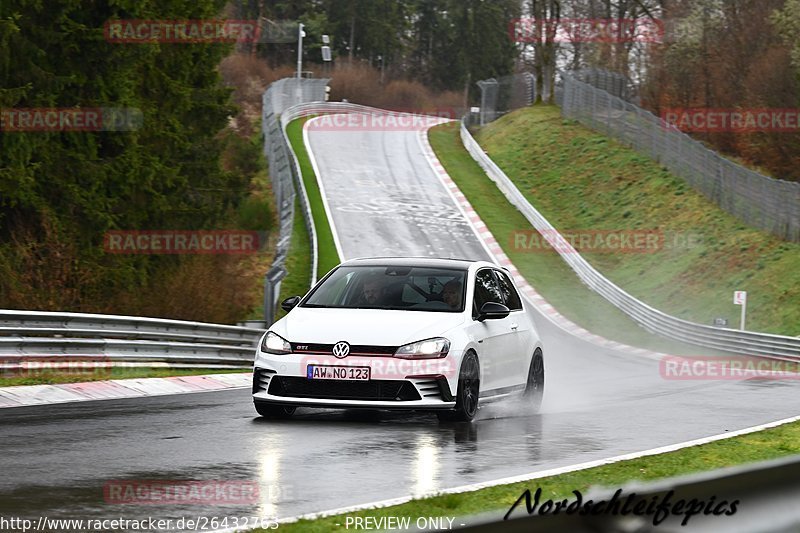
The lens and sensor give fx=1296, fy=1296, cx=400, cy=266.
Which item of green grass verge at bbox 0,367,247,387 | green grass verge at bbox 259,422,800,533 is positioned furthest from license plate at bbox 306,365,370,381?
green grass verge at bbox 0,367,247,387

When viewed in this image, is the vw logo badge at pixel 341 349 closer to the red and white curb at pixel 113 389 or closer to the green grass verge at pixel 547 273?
the red and white curb at pixel 113 389

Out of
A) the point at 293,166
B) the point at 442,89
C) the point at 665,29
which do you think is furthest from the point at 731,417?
the point at 442,89

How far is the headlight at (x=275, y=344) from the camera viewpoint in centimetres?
1180

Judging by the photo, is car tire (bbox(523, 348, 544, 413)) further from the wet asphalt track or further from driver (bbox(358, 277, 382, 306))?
driver (bbox(358, 277, 382, 306))

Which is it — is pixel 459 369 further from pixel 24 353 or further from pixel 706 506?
pixel 706 506

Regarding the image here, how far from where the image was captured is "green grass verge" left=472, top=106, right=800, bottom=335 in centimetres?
3856

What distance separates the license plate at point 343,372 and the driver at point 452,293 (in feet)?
5.11

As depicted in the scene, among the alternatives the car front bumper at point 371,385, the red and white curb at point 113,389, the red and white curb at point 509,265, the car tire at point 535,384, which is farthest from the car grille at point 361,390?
the red and white curb at point 509,265

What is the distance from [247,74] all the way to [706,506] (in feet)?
303

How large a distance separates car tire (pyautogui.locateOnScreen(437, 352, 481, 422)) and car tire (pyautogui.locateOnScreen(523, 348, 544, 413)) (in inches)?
73.6

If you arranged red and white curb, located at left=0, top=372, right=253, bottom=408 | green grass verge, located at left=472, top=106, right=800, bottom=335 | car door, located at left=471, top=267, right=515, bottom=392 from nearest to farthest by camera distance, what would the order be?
car door, located at left=471, top=267, right=515, bottom=392 → red and white curb, located at left=0, top=372, right=253, bottom=408 → green grass verge, located at left=472, top=106, right=800, bottom=335

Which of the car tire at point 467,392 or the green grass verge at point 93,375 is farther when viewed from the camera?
the green grass verge at point 93,375

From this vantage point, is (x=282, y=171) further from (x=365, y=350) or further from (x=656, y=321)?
(x=365, y=350)

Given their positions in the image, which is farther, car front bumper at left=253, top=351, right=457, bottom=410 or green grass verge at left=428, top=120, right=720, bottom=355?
green grass verge at left=428, top=120, right=720, bottom=355
